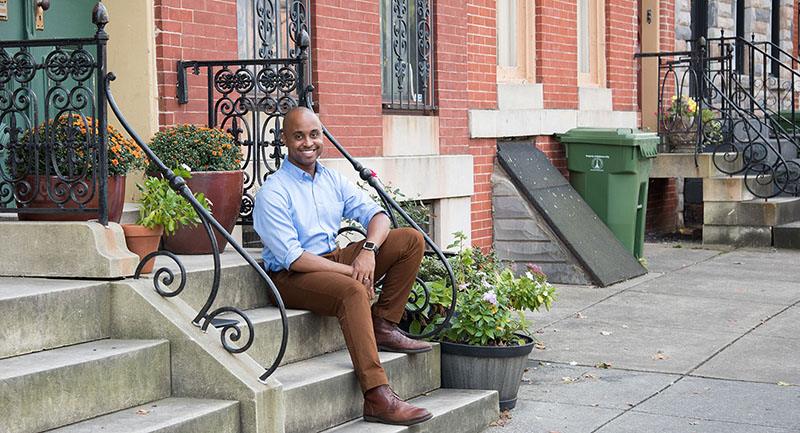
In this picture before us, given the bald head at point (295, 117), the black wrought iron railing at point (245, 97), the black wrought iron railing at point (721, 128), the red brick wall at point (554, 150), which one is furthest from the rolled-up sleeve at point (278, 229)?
the black wrought iron railing at point (721, 128)

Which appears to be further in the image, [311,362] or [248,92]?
[248,92]

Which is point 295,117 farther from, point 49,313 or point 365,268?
point 49,313

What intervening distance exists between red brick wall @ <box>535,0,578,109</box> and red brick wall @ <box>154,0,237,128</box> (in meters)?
4.64

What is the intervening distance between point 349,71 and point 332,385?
370 centimetres

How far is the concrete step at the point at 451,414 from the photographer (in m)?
4.76

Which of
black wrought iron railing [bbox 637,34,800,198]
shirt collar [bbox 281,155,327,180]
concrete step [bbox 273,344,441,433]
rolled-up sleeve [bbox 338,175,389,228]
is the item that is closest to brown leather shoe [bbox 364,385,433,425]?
concrete step [bbox 273,344,441,433]

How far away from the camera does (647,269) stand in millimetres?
10141

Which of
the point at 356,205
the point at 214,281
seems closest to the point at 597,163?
the point at 356,205

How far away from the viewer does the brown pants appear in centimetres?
476

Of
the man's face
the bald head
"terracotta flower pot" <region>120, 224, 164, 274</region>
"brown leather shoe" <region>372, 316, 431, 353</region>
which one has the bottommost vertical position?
"brown leather shoe" <region>372, 316, 431, 353</region>

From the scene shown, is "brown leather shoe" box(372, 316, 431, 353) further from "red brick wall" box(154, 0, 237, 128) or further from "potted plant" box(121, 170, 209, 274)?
"red brick wall" box(154, 0, 237, 128)

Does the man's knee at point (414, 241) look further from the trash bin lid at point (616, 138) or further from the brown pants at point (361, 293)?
the trash bin lid at point (616, 138)

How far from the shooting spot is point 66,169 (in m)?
4.85

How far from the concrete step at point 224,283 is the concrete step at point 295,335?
3.1 inches
